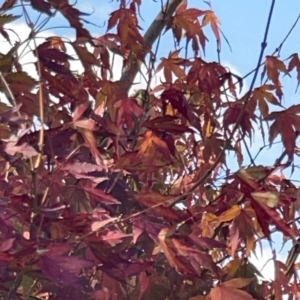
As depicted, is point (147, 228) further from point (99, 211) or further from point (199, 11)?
point (199, 11)

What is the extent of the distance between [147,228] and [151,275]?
27 cm

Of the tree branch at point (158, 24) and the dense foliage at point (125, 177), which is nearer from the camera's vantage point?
the dense foliage at point (125, 177)

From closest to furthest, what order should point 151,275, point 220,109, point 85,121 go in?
point 85,121
point 151,275
point 220,109

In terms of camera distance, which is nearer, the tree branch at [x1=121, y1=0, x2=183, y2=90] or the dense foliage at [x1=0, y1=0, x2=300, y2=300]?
the dense foliage at [x1=0, y1=0, x2=300, y2=300]

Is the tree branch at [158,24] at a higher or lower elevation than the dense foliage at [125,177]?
higher

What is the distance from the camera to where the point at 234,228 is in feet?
3.35

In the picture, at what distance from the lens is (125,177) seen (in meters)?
1.20

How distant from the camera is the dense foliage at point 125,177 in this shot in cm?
84

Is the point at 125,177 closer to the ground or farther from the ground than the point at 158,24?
closer to the ground

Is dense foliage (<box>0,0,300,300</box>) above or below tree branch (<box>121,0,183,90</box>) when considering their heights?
below

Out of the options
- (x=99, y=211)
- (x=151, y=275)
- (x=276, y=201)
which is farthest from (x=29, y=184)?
(x=276, y=201)

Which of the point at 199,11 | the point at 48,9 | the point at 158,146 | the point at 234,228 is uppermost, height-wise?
the point at 199,11

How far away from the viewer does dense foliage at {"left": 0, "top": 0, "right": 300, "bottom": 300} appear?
2.75ft

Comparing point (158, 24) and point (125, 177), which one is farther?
point (158, 24)
